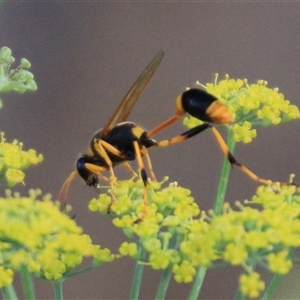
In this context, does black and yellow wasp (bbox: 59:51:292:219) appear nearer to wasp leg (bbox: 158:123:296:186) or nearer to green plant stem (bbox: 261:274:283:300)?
wasp leg (bbox: 158:123:296:186)

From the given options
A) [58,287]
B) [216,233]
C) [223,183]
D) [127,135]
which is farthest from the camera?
[127,135]

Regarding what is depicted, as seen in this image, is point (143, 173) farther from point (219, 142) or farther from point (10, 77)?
point (10, 77)

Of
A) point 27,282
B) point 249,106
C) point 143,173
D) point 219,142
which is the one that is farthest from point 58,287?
point 249,106

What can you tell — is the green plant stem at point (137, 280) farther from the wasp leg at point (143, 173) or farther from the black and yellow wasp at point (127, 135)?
the black and yellow wasp at point (127, 135)

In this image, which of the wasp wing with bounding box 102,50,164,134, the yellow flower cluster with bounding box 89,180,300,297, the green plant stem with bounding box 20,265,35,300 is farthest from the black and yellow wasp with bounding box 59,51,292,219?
the green plant stem with bounding box 20,265,35,300

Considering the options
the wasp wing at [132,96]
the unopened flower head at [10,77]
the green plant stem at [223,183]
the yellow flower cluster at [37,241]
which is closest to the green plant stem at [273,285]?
the green plant stem at [223,183]

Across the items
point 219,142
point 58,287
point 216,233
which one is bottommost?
point 58,287

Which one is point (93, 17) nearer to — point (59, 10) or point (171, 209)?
point (59, 10)
